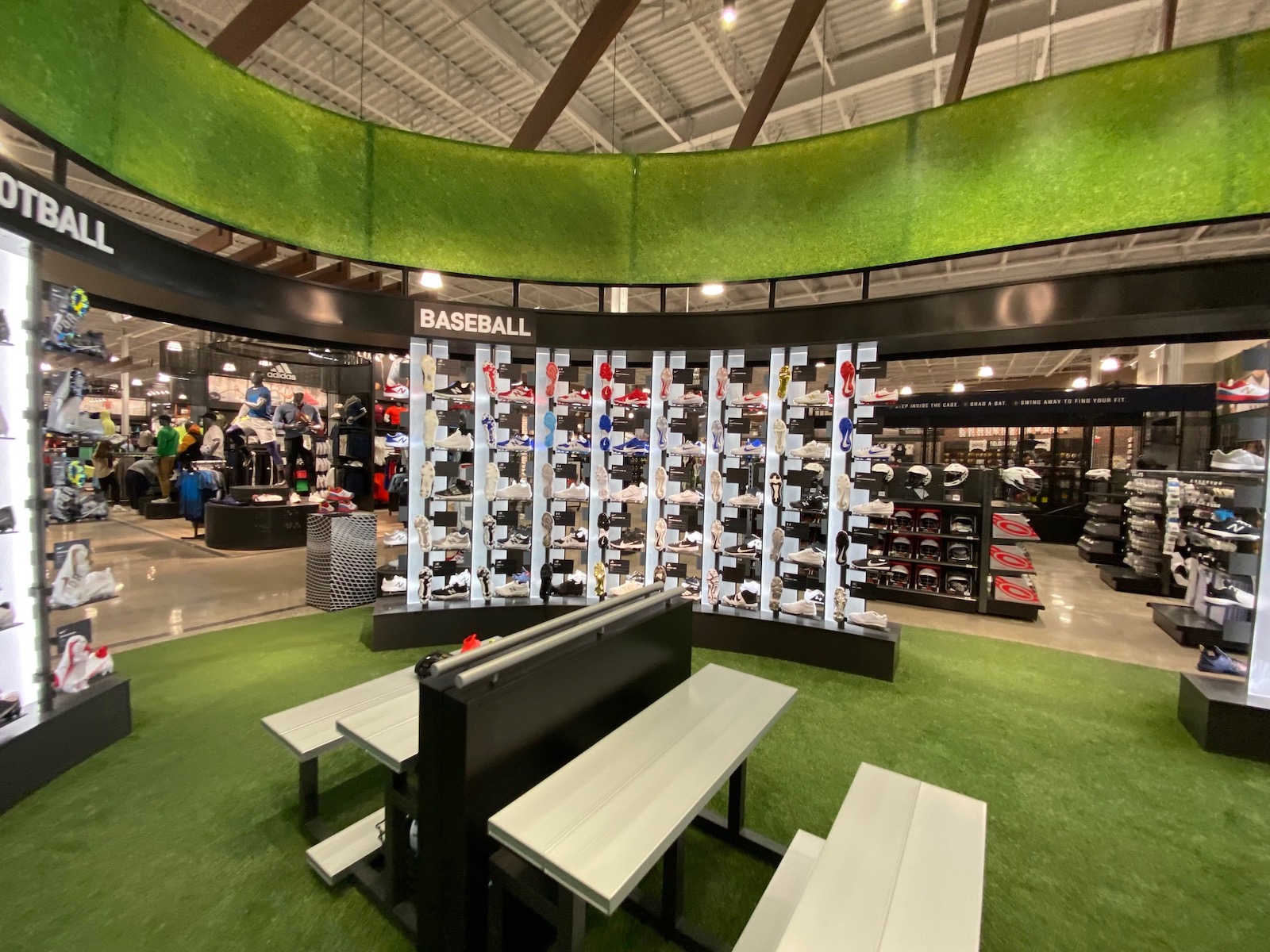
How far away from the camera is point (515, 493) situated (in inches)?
184

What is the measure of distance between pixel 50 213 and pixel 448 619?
331 cm

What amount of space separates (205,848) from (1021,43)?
31.5 ft

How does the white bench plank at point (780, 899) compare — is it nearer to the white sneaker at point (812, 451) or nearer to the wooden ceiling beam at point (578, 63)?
the white sneaker at point (812, 451)

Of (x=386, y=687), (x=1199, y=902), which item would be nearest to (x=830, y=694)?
(x=1199, y=902)

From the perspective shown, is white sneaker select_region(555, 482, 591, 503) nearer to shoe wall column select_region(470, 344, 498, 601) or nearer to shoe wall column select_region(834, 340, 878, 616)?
shoe wall column select_region(470, 344, 498, 601)

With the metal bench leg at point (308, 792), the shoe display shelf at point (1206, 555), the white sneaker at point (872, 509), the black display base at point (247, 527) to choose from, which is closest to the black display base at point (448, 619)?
the metal bench leg at point (308, 792)

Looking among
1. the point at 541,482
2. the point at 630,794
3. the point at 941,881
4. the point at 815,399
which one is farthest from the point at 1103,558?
the point at 630,794

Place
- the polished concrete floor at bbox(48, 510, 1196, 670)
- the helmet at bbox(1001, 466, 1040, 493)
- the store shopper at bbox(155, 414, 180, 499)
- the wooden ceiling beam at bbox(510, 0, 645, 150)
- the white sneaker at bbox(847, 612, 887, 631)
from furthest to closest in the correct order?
1. the store shopper at bbox(155, 414, 180, 499)
2. the helmet at bbox(1001, 466, 1040, 493)
3. the polished concrete floor at bbox(48, 510, 1196, 670)
4. the white sneaker at bbox(847, 612, 887, 631)
5. the wooden ceiling beam at bbox(510, 0, 645, 150)

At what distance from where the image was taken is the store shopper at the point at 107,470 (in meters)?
11.7

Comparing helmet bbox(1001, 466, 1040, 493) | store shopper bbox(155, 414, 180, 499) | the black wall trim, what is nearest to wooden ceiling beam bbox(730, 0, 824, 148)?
the black wall trim

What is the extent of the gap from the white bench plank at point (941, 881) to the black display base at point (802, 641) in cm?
235

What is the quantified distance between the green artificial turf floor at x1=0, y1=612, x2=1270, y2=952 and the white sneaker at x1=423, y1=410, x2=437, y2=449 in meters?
1.75

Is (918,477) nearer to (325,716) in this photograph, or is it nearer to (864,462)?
(864,462)

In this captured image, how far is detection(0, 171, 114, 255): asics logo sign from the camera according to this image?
7.15 ft
